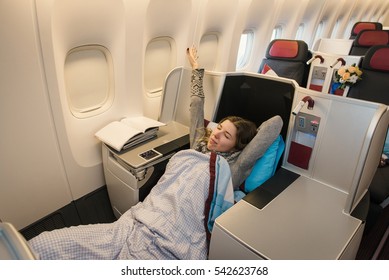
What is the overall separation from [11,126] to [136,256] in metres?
1.16

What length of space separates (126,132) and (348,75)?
2.34 metres

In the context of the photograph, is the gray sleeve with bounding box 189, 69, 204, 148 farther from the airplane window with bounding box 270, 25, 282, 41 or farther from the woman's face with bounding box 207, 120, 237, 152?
the airplane window with bounding box 270, 25, 282, 41

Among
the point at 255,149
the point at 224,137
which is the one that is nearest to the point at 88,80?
the point at 224,137

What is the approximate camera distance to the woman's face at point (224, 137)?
1.69 meters

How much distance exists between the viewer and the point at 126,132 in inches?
80.9

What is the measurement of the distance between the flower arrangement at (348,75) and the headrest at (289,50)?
61 cm

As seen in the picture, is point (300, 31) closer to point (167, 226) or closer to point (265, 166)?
point (265, 166)

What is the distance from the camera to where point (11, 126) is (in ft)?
5.32

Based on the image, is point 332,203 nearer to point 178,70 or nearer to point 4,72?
point 178,70

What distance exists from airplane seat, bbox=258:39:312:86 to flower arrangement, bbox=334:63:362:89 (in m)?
0.57

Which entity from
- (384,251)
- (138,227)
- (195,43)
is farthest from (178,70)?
(384,251)

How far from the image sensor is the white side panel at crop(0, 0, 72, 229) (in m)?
1.46

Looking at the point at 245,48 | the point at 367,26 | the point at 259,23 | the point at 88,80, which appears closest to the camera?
the point at 88,80

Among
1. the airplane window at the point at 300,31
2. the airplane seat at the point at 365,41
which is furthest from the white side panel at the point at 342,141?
the airplane window at the point at 300,31
